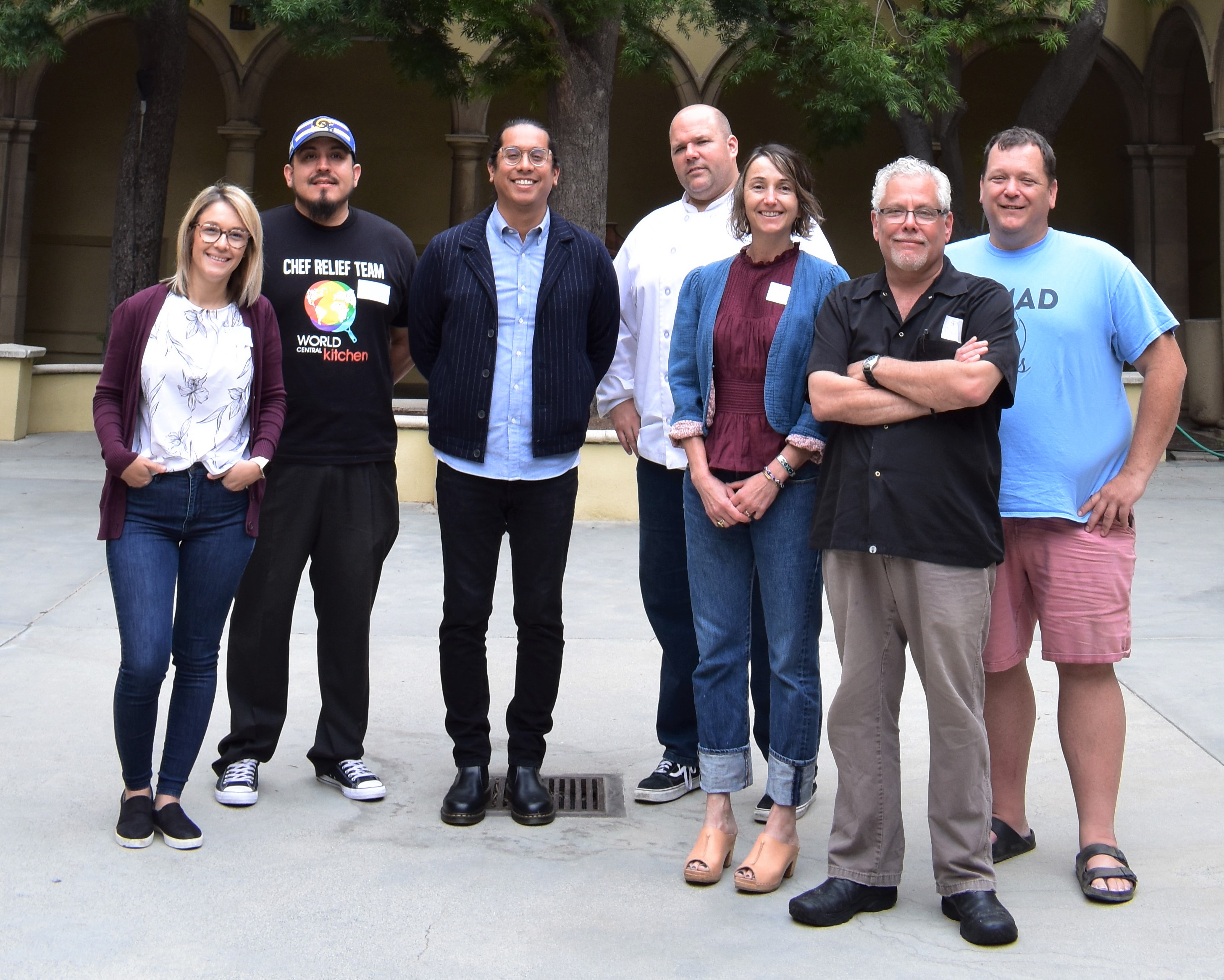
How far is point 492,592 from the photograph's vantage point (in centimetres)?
412

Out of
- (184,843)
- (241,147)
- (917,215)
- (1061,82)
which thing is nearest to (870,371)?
(917,215)

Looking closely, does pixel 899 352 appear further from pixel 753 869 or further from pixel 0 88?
pixel 0 88

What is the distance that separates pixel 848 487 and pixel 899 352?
1.12 ft

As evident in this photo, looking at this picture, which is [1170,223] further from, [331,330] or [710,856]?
[710,856]

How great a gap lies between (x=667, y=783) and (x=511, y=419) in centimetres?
123

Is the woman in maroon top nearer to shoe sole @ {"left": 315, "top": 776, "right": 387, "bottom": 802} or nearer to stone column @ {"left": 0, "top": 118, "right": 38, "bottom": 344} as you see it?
shoe sole @ {"left": 315, "top": 776, "right": 387, "bottom": 802}

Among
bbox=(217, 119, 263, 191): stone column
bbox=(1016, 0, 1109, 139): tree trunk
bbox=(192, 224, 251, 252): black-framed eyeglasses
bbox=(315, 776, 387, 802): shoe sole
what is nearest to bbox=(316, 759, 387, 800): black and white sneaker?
bbox=(315, 776, 387, 802): shoe sole

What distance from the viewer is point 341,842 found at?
3805mm

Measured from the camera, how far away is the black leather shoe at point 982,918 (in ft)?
Result: 10.3

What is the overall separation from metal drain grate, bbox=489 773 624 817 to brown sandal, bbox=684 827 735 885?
0.52 metres

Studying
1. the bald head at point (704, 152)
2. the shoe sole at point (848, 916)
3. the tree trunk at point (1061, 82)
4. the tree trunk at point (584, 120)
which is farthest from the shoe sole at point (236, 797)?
the tree trunk at point (1061, 82)

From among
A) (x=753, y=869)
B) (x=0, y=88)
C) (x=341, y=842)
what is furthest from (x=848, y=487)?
(x=0, y=88)

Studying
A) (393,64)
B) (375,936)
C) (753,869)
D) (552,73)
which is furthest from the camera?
(393,64)

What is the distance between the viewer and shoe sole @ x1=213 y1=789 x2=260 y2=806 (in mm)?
4043
